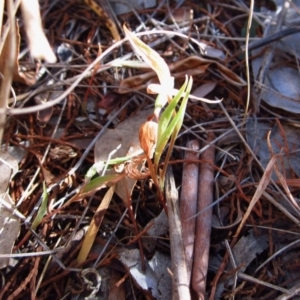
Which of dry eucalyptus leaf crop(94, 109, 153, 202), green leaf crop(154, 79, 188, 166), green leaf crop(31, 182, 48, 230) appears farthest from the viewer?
dry eucalyptus leaf crop(94, 109, 153, 202)

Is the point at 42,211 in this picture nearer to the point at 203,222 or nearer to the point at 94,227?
the point at 94,227

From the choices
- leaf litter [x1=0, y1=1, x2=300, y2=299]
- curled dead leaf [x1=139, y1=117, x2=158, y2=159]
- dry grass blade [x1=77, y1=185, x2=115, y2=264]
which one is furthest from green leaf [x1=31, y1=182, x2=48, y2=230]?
curled dead leaf [x1=139, y1=117, x2=158, y2=159]

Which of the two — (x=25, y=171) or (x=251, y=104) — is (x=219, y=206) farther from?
(x=25, y=171)

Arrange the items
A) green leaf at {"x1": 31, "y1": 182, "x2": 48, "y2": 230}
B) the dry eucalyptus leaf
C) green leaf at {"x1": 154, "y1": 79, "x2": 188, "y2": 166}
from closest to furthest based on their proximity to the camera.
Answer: green leaf at {"x1": 154, "y1": 79, "x2": 188, "y2": 166}
green leaf at {"x1": 31, "y1": 182, "x2": 48, "y2": 230}
the dry eucalyptus leaf

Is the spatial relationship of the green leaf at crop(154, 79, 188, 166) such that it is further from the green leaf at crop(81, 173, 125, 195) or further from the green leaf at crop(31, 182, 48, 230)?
the green leaf at crop(31, 182, 48, 230)

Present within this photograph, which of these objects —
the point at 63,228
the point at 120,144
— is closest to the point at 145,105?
the point at 120,144

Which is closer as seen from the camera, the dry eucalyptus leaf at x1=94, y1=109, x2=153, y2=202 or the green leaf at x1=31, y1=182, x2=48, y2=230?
the green leaf at x1=31, y1=182, x2=48, y2=230

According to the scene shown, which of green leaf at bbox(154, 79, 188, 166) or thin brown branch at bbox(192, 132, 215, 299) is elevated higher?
green leaf at bbox(154, 79, 188, 166)

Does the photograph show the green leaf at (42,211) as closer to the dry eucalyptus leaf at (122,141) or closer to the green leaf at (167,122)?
the dry eucalyptus leaf at (122,141)

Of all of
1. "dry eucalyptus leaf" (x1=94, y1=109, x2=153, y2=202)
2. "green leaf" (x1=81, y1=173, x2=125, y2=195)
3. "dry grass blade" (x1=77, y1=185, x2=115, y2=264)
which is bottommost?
"dry grass blade" (x1=77, y1=185, x2=115, y2=264)
